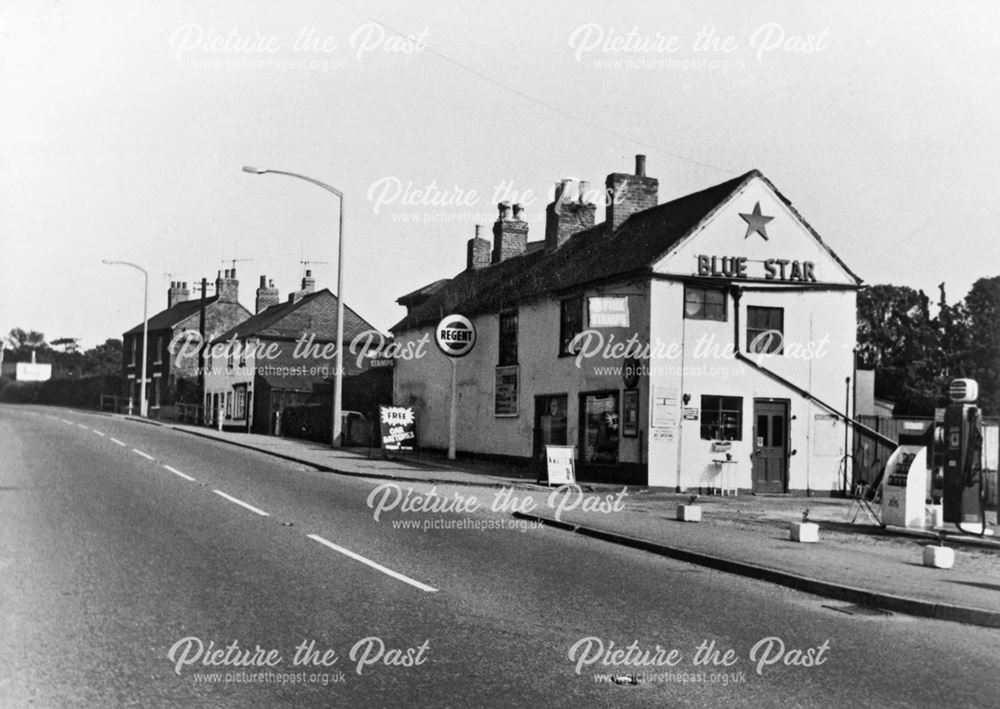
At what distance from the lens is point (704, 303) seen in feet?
80.4

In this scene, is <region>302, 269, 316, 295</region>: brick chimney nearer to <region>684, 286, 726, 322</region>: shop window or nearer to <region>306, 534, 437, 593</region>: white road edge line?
<region>684, 286, 726, 322</region>: shop window

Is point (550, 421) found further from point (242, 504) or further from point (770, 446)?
point (242, 504)

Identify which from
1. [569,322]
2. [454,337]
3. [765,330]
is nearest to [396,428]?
[454,337]

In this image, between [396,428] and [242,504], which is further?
[396,428]

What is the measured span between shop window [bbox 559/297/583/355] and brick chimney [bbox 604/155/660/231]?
9.71 ft

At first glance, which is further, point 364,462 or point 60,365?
point 60,365

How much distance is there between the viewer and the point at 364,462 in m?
27.2

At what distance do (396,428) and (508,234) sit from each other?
9.10 meters

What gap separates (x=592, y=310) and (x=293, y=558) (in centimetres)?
1419

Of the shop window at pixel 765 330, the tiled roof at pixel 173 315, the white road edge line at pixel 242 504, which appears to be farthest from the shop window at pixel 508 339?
the tiled roof at pixel 173 315

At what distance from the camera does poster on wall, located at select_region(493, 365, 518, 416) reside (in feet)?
96.2

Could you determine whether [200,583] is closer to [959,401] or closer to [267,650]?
[267,650]

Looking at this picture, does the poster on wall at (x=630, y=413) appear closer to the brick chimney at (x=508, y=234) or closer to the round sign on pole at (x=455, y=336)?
the round sign on pole at (x=455, y=336)

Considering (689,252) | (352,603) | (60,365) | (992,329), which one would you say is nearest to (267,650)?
(352,603)
